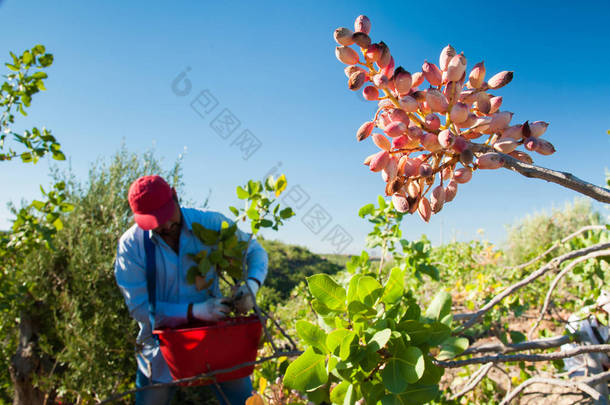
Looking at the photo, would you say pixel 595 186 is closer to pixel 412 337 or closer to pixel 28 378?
pixel 412 337

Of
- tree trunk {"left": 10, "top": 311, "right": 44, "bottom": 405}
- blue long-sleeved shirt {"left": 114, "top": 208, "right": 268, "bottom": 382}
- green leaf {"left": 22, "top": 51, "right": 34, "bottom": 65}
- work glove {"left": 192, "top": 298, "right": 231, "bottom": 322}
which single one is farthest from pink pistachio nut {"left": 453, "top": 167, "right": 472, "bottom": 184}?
tree trunk {"left": 10, "top": 311, "right": 44, "bottom": 405}

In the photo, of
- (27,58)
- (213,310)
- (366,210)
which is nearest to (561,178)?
(366,210)

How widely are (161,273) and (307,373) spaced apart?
1.74 metres

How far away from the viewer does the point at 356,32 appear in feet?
1.68

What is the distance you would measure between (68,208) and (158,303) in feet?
3.16

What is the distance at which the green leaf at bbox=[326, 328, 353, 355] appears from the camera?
66 cm

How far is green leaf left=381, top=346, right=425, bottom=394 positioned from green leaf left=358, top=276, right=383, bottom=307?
0.35ft

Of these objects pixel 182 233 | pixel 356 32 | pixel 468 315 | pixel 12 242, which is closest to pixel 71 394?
pixel 12 242

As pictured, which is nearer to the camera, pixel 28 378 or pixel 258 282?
pixel 258 282

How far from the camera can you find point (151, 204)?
1995 mm

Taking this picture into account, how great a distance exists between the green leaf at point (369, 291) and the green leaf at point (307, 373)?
0.46 ft

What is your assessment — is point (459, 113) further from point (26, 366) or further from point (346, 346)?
point (26, 366)

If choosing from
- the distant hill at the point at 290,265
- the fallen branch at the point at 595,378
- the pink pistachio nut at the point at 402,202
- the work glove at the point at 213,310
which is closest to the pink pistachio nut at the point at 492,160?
the pink pistachio nut at the point at 402,202

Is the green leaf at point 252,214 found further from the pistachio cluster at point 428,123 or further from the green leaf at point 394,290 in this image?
the pistachio cluster at point 428,123
